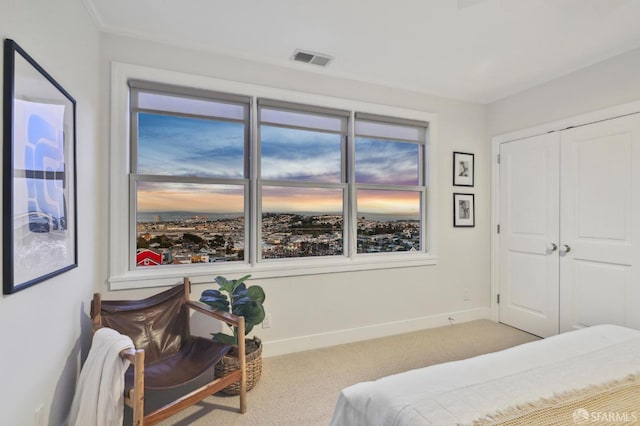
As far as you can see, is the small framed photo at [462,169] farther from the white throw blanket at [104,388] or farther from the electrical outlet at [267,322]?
the white throw blanket at [104,388]

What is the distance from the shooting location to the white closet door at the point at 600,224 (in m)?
2.57

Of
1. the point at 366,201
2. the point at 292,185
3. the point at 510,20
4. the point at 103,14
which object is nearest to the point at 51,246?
→ the point at 103,14

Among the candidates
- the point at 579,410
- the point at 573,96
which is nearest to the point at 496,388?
the point at 579,410

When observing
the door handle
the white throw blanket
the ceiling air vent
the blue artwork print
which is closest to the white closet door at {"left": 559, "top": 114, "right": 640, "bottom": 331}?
the door handle

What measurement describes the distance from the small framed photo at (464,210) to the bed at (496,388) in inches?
81.9

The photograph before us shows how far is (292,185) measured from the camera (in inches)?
117

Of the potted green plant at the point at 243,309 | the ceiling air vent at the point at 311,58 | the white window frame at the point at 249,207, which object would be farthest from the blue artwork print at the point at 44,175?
the ceiling air vent at the point at 311,58

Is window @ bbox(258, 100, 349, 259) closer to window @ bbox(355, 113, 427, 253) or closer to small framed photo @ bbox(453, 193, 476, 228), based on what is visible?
window @ bbox(355, 113, 427, 253)

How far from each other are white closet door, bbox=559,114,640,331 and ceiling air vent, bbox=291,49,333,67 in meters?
2.32

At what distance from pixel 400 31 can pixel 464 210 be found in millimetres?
2119

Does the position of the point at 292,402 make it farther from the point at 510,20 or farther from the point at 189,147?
the point at 510,20

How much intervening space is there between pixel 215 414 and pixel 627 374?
211 centimetres

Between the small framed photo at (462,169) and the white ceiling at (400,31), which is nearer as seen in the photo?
the white ceiling at (400,31)

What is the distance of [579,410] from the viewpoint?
3.65 ft
